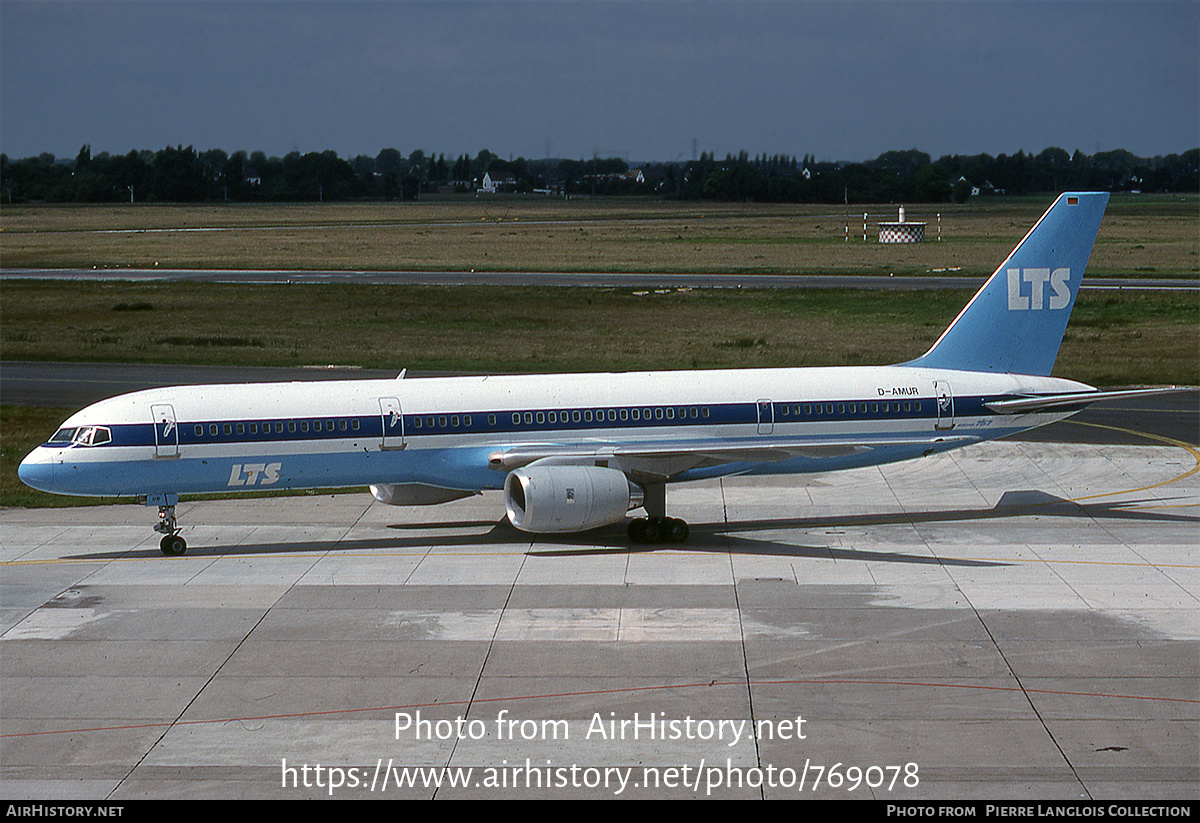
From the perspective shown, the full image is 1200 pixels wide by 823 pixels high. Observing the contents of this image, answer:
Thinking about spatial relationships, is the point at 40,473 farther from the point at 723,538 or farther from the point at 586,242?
the point at 586,242

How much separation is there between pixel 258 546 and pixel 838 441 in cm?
1461

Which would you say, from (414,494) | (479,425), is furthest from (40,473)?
(479,425)

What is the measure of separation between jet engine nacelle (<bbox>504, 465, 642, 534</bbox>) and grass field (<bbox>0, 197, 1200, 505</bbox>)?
51.6 feet

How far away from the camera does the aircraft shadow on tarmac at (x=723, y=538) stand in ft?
97.0

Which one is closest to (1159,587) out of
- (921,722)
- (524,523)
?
(921,722)

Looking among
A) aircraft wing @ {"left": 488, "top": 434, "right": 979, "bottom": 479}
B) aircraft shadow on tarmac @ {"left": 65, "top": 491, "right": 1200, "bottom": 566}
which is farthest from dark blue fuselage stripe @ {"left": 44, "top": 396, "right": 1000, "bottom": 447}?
aircraft shadow on tarmac @ {"left": 65, "top": 491, "right": 1200, "bottom": 566}

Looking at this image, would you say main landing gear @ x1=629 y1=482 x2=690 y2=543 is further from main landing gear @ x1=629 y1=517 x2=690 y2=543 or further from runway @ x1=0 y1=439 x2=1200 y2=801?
runway @ x1=0 y1=439 x2=1200 y2=801

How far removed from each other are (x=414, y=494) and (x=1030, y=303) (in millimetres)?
17172

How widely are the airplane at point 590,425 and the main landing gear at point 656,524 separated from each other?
0.05 m

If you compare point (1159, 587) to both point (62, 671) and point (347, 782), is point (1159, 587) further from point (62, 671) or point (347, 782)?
point (62, 671)

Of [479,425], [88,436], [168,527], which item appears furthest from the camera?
[479,425]

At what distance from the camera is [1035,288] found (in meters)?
33.8

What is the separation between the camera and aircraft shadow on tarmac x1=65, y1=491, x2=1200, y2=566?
2956 cm

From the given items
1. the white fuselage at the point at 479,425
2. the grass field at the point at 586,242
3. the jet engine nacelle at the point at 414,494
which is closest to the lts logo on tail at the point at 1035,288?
the white fuselage at the point at 479,425
